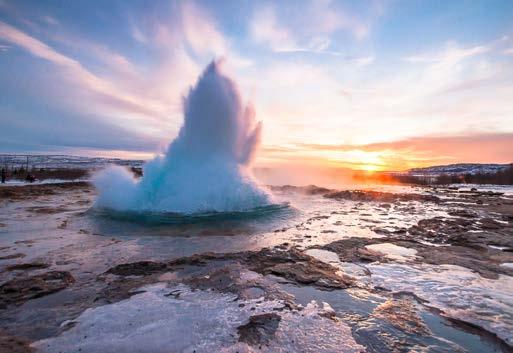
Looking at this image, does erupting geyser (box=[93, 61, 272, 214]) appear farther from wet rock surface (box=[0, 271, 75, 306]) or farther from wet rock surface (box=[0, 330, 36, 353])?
wet rock surface (box=[0, 330, 36, 353])

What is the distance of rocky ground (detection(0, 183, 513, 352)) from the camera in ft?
10.2

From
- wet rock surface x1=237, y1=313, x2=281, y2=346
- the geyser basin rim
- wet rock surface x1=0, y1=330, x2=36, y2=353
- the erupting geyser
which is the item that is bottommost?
the geyser basin rim

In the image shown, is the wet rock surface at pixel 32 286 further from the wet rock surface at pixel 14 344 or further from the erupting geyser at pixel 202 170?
the erupting geyser at pixel 202 170

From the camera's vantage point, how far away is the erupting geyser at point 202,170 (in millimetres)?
12295

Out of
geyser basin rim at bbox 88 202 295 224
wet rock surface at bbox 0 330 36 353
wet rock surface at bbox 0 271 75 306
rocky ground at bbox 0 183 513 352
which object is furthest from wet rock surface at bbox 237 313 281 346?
geyser basin rim at bbox 88 202 295 224

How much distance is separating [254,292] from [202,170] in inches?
361

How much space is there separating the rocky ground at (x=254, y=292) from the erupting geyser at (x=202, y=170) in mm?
3987

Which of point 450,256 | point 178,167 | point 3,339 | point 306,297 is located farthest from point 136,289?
point 178,167

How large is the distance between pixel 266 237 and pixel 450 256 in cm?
450

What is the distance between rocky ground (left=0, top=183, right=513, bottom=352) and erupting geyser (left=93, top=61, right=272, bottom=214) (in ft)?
13.1

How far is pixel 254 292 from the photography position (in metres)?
4.33

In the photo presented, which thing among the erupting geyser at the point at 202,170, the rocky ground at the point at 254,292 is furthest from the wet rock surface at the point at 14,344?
the erupting geyser at the point at 202,170

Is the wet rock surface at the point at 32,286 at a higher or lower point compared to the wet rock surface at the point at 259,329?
lower

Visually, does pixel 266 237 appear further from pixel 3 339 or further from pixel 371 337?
pixel 3 339
